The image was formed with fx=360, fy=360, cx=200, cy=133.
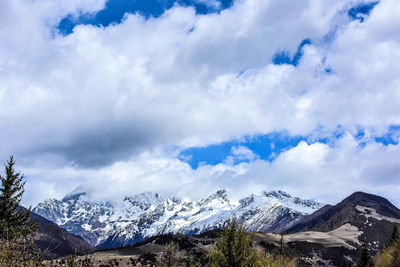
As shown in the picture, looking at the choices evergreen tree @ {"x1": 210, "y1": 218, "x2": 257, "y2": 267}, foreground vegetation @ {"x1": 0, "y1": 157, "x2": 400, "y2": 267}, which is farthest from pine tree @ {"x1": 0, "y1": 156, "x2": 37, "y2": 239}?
evergreen tree @ {"x1": 210, "y1": 218, "x2": 257, "y2": 267}

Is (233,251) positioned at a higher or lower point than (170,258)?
higher

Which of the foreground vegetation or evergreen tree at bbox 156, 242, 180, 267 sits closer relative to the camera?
the foreground vegetation

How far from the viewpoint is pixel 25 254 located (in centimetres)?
1877

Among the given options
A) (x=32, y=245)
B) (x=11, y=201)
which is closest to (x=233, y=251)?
(x=32, y=245)

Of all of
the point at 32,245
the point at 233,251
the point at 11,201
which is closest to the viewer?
the point at 32,245

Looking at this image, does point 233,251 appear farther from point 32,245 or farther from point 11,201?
point 11,201

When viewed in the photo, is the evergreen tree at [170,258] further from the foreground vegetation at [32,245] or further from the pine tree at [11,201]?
the pine tree at [11,201]

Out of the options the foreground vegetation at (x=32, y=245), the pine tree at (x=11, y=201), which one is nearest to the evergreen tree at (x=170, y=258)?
the foreground vegetation at (x=32, y=245)

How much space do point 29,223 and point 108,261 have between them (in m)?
91.3

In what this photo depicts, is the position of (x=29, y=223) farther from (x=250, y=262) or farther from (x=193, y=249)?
(x=193, y=249)

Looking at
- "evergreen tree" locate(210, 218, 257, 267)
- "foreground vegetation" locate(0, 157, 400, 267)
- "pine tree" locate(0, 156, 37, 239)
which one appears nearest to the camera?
"foreground vegetation" locate(0, 157, 400, 267)

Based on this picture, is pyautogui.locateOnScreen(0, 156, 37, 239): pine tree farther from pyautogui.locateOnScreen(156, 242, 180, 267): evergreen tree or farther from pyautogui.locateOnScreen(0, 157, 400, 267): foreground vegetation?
pyautogui.locateOnScreen(156, 242, 180, 267): evergreen tree

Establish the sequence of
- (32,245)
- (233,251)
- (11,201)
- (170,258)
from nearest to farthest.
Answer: (32,245) < (233,251) < (11,201) < (170,258)

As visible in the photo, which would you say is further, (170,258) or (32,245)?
(170,258)
